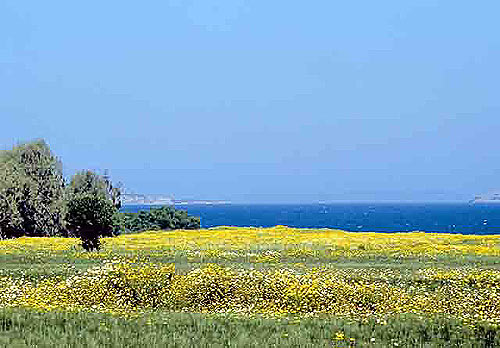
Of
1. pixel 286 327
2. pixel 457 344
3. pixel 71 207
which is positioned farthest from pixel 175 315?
pixel 71 207

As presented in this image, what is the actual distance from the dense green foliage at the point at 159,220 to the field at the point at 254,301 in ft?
181

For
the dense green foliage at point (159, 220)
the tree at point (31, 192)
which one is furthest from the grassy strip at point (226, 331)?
the dense green foliage at point (159, 220)

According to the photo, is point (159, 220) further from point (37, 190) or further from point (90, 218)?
point (90, 218)

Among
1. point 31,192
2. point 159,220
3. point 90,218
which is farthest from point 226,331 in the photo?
point 159,220

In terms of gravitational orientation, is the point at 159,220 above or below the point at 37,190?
below

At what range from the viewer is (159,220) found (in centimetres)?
8969

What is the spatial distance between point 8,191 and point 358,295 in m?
51.6

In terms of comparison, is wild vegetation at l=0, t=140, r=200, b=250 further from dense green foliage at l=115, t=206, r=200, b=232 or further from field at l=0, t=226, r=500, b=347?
field at l=0, t=226, r=500, b=347

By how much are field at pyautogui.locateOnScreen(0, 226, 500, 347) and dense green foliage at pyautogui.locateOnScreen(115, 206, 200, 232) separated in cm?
5510

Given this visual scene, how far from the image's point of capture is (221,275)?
760 inches

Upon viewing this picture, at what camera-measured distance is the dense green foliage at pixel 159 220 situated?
3433 inches

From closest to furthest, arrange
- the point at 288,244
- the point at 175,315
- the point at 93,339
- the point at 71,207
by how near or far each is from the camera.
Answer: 1. the point at 93,339
2. the point at 175,315
3. the point at 71,207
4. the point at 288,244

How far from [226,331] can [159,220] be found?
7766cm

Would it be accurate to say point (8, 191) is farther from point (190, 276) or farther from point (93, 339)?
point (93, 339)
